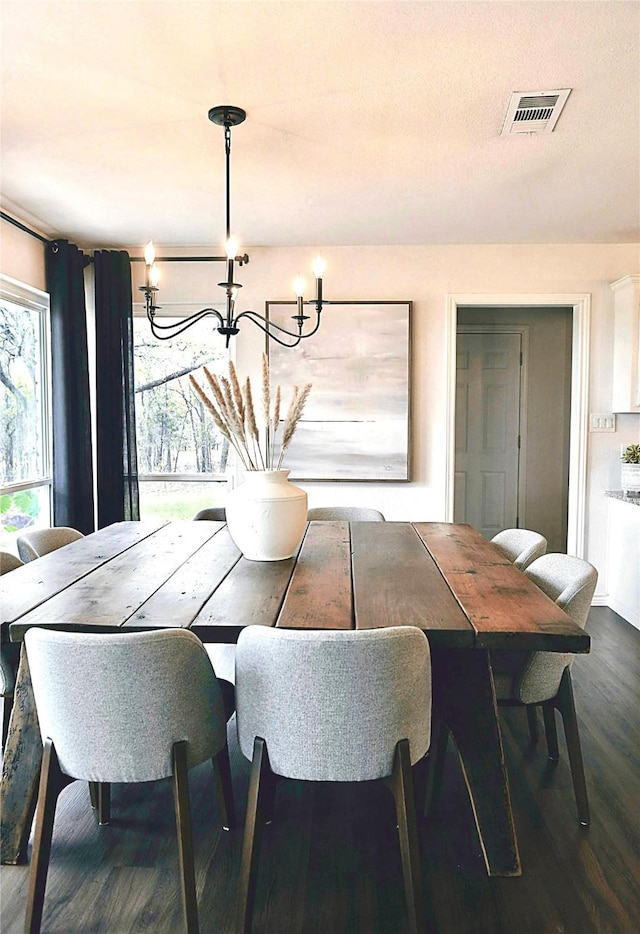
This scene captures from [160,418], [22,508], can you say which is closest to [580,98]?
[160,418]

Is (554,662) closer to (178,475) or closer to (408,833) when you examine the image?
(408,833)

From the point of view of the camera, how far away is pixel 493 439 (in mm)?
6227

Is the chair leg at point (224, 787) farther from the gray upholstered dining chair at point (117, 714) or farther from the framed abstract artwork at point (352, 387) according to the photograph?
the framed abstract artwork at point (352, 387)

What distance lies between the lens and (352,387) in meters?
4.75

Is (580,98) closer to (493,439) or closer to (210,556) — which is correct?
(210,556)

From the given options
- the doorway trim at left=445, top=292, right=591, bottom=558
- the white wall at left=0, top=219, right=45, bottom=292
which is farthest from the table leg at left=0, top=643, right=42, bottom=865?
the doorway trim at left=445, top=292, right=591, bottom=558

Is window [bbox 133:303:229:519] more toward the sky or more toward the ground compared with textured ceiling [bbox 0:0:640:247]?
more toward the ground

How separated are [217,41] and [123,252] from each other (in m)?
2.70

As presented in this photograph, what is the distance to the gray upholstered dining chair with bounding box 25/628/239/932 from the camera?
158 centimetres

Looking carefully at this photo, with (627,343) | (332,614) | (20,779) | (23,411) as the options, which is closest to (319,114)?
(332,614)

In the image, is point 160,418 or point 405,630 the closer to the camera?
point 405,630

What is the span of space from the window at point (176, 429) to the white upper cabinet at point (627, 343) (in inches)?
106

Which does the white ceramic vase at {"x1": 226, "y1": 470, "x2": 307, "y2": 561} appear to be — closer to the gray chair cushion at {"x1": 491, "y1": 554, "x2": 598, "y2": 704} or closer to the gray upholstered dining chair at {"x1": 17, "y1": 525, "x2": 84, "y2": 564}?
the gray chair cushion at {"x1": 491, "y1": 554, "x2": 598, "y2": 704}

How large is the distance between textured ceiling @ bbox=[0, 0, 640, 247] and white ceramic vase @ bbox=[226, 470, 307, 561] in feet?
4.55
